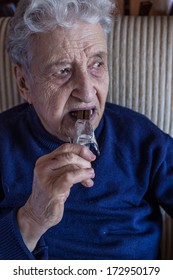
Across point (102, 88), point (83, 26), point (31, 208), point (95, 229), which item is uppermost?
point (83, 26)

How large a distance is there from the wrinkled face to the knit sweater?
11cm

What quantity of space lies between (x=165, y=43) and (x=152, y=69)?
8 centimetres

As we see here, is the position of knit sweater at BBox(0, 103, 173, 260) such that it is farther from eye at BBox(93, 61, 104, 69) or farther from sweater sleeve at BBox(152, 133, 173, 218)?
eye at BBox(93, 61, 104, 69)

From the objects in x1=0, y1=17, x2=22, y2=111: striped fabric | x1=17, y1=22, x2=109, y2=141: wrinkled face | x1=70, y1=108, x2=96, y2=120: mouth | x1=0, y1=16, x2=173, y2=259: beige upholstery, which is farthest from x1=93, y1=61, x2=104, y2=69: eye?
x1=0, y1=17, x2=22, y2=111: striped fabric

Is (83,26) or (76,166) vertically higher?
(83,26)

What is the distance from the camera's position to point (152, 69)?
3.83 feet

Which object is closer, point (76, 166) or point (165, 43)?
point (76, 166)

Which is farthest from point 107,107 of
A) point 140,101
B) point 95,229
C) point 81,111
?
point 95,229

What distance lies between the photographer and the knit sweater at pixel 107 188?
1.07 m

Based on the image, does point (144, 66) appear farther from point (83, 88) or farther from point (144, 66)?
point (83, 88)

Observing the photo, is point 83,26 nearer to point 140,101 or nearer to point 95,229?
point 140,101

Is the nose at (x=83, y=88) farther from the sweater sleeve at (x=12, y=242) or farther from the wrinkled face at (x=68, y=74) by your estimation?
the sweater sleeve at (x=12, y=242)

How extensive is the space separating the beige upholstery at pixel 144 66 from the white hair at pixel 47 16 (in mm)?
189

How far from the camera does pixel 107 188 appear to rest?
107 centimetres
